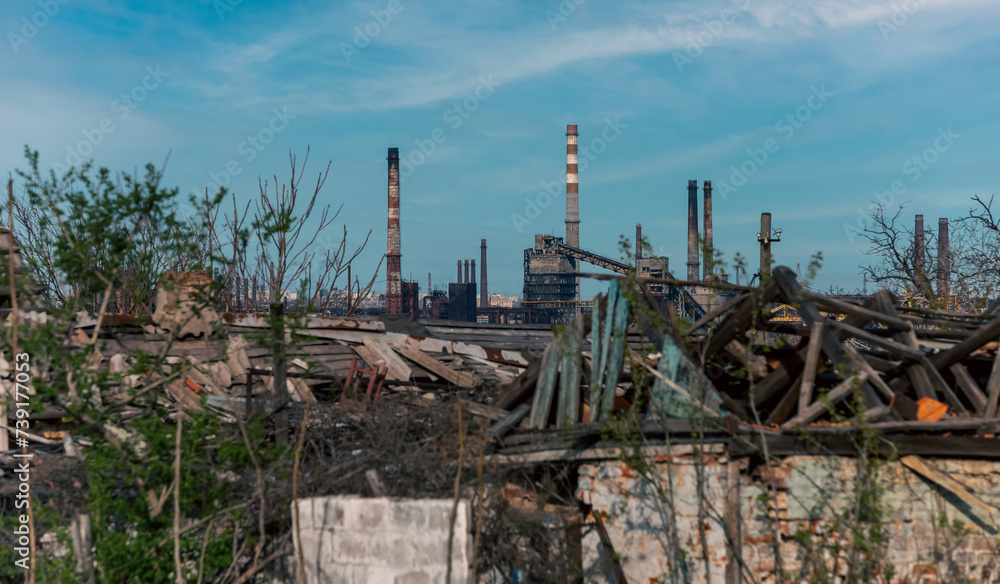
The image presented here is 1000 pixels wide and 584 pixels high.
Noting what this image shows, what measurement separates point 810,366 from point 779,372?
55 centimetres

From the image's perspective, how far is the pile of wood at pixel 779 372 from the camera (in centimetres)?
562

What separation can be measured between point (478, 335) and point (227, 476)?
6.62 m

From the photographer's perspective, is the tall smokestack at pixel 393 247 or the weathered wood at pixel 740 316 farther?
the tall smokestack at pixel 393 247

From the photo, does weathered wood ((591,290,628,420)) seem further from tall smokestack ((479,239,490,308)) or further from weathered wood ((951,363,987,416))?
tall smokestack ((479,239,490,308))

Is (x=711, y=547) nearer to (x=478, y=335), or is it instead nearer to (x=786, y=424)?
(x=786, y=424)

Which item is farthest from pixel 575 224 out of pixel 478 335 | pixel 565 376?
pixel 565 376

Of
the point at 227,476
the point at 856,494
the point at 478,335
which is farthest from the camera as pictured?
the point at 478,335

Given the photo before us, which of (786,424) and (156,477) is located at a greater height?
(786,424)

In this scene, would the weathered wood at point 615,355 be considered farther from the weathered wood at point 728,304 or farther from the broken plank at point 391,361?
the broken plank at point 391,361

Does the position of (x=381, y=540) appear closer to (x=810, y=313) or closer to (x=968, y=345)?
(x=810, y=313)

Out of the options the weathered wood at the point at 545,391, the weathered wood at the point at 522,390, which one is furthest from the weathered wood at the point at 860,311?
the weathered wood at the point at 522,390

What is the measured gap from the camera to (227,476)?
630 centimetres

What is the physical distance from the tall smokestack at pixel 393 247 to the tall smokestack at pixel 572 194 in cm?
1046

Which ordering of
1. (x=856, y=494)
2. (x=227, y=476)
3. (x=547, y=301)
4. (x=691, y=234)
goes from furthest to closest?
1. (x=691, y=234)
2. (x=547, y=301)
3. (x=227, y=476)
4. (x=856, y=494)
